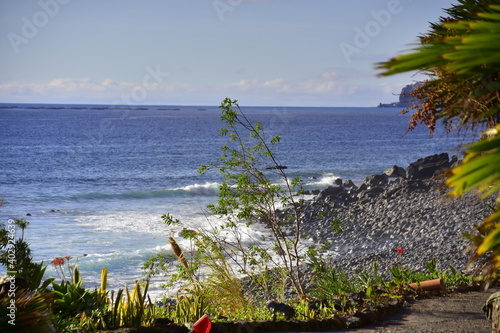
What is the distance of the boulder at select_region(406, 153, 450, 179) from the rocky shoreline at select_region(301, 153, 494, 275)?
8.82 feet

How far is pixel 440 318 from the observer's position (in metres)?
6.32

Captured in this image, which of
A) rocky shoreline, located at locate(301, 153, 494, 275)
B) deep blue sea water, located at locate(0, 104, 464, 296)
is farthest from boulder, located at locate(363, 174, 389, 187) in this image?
deep blue sea water, located at locate(0, 104, 464, 296)

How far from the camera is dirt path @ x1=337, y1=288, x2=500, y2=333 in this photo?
5848 millimetres

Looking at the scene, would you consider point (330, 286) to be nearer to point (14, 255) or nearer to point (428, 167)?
point (14, 255)

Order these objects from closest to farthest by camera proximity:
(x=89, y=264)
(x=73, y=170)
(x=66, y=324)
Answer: (x=66, y=324), (x=89, y=264), (x=73, y=170)

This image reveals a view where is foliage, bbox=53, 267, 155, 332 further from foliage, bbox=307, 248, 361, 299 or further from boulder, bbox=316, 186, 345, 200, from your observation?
boulder, bbox=316, 186, 345, 200

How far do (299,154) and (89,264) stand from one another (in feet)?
146

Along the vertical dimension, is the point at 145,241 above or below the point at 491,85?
below

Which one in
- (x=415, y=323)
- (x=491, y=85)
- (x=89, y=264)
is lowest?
(x=89, y=264)

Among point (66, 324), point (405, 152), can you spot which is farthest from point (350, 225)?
point (405, 152)

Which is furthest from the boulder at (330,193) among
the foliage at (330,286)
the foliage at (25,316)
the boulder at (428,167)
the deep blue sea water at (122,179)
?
the foliage at (25,316)

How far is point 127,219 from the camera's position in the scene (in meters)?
26.1

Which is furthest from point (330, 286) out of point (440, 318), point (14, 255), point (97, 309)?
point (14, 255)

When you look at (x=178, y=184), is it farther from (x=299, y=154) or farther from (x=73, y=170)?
(x=299, y=154)
